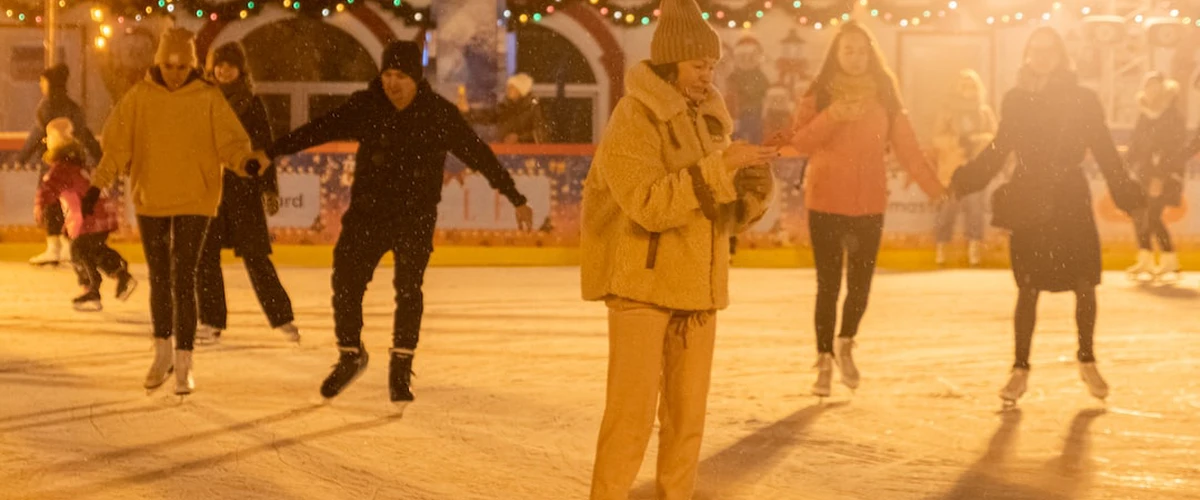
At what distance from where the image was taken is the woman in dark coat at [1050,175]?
25.9 ft

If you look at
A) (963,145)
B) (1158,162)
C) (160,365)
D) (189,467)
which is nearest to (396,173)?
(160,365)

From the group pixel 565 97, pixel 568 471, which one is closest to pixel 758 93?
pixel 565 97

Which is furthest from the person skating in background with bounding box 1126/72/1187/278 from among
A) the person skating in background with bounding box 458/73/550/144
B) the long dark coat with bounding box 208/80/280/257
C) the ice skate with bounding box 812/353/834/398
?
the long dark coat with bounding box 208/80/280/257

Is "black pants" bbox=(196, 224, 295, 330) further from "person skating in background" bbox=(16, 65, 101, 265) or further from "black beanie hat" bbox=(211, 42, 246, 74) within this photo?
"person skating in background" bbox=(16, 65, 101, 265)

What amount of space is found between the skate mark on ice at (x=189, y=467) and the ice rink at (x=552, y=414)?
0.02 meters

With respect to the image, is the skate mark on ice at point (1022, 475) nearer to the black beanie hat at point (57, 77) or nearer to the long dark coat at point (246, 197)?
the long dark coat at point (246, 197)

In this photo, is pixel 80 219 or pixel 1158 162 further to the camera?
pixel 1158 162

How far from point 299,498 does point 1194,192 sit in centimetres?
1402

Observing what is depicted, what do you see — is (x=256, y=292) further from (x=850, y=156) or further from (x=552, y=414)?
(x=850, y=156)

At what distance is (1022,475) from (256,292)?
192 inches

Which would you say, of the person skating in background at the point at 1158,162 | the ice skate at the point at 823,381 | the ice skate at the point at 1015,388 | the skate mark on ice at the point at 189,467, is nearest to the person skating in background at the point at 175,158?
the skate mark on ice at the point at 189,467

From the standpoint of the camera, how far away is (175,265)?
25.7 feet

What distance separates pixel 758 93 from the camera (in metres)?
21.7

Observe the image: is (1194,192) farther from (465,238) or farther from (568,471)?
(568,471)
